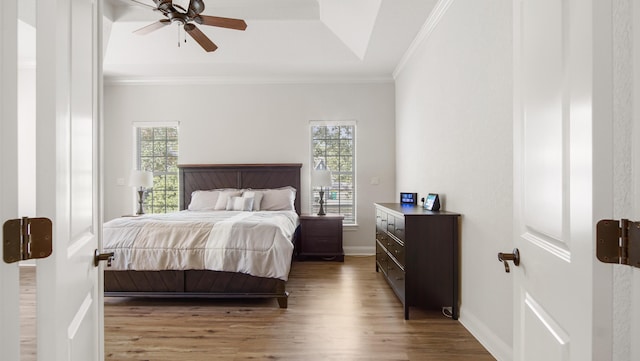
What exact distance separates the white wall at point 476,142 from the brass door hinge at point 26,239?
2201 mm

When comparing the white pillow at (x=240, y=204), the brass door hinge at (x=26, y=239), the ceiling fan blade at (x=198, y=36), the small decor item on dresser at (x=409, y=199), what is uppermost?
the ceiling fan blade at (x=198, y=36)

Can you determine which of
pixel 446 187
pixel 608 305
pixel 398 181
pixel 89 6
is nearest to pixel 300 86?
pixel 398 181

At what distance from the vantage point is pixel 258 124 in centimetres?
544

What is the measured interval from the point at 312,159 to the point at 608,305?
487cm

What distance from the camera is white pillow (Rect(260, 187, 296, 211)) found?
16.2ft

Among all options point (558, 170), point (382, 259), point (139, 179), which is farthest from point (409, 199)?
point (139, 179)

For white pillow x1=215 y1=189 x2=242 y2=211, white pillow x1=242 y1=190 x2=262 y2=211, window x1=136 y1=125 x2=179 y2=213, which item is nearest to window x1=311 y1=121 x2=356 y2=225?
white pillow x1=242 y1=190 x2=262 y2=211

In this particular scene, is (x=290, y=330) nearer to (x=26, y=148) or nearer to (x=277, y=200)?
(x=26, y=148)

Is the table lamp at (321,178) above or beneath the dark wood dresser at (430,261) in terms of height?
above

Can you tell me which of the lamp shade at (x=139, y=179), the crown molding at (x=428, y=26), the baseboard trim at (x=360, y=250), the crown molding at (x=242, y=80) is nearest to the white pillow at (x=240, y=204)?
the lamp shade at (x=139, y=179)

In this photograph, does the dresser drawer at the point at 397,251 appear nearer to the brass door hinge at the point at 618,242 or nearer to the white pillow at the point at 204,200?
the brass door hinge at the point at 618,242

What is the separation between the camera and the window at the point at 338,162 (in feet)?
18.0

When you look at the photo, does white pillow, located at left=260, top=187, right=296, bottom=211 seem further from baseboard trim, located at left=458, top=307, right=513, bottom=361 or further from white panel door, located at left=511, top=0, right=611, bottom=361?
white panel door, located at left=511, top=0, right=611, bottom=361

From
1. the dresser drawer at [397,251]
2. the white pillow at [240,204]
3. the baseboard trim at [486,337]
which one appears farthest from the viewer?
the white pillow at [240,204]
